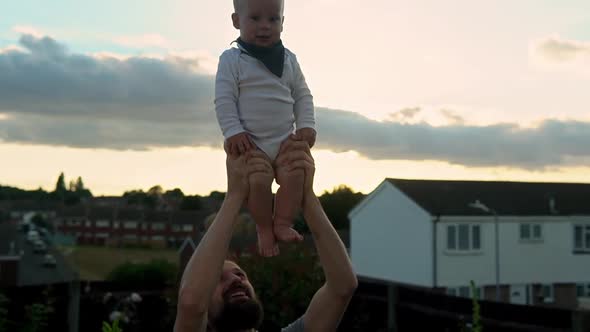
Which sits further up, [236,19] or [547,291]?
[236,19]

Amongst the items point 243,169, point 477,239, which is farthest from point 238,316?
point 477,239

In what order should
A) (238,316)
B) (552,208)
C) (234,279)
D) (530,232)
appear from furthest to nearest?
(552,208) → (530,232) → (234,279) → (238,316)

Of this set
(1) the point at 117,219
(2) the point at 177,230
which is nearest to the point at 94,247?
(1) the point at 117,219

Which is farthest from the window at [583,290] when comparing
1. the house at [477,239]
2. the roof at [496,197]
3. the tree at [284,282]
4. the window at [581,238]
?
the tree at [284,282]

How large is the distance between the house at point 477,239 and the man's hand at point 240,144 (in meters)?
23.4

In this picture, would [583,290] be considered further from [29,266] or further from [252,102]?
[252,102]

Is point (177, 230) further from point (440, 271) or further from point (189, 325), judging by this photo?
point (189, 325)

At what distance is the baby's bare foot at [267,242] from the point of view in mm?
2562

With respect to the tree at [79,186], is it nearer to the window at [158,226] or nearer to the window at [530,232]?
the window at [158,226]

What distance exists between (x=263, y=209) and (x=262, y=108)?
1.17 feet

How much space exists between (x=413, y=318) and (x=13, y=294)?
5358mm

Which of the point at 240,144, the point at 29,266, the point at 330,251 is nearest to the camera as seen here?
the point at 240,144

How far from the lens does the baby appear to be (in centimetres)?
249

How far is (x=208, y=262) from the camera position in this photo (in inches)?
102
